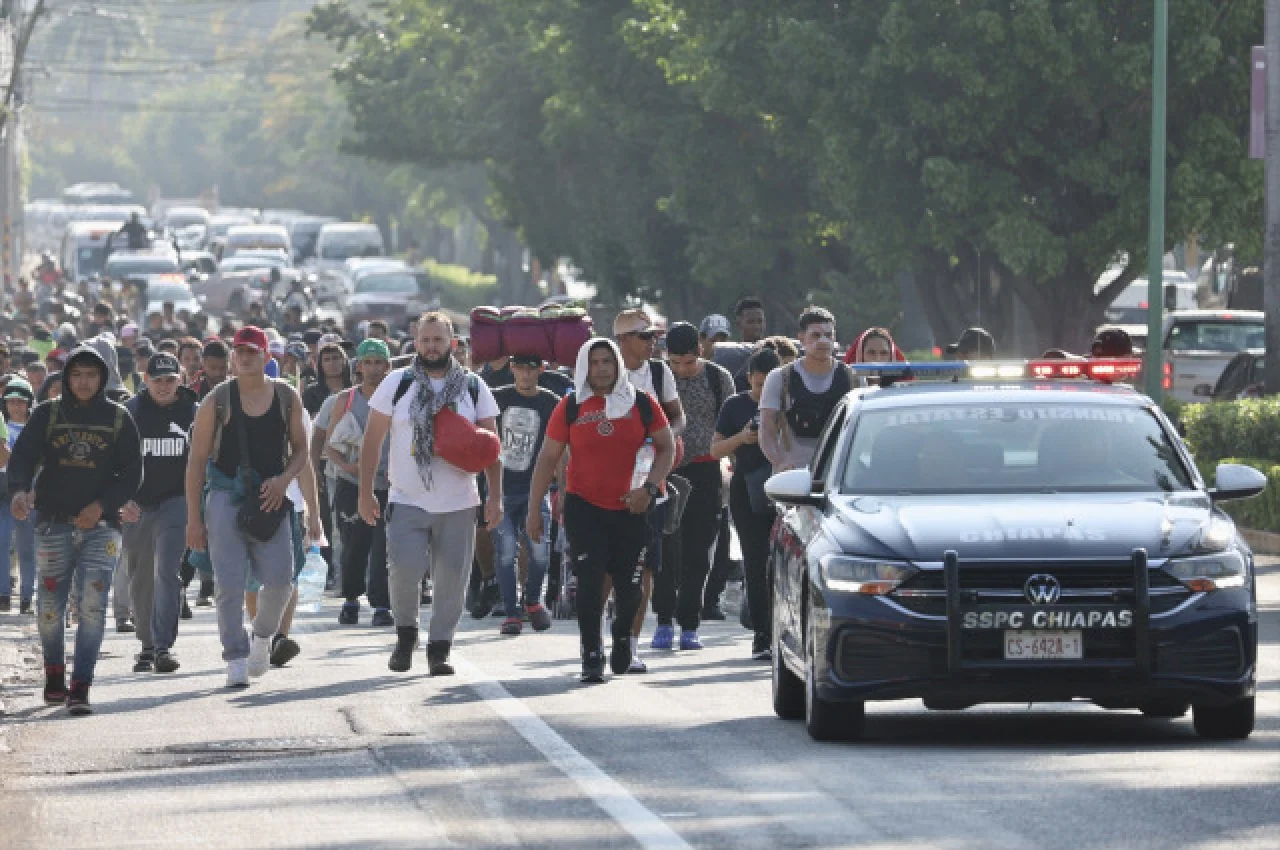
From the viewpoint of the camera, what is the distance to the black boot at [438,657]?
52.6 ft

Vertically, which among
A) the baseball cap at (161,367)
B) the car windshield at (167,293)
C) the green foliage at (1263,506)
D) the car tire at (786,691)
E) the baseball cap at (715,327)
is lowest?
the car windshield at (167,293)

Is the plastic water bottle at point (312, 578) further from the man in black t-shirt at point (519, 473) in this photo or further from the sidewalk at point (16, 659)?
the sidewalk at point (16, 659)

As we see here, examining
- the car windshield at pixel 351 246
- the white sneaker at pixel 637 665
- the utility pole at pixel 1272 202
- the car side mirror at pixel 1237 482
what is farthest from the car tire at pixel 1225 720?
the car windshield at pixel 351 246

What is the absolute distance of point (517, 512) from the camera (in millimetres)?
19047

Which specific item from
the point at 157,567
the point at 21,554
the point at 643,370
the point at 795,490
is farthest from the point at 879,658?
the point at 21,554

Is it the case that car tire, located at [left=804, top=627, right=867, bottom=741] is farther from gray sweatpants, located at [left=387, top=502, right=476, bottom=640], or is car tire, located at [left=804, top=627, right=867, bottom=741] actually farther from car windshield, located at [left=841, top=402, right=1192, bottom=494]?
gray sweatpants, located at [left=387, top=502, right=476, bottom=640]

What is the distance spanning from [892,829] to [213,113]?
589 ft

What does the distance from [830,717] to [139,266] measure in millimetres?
59982

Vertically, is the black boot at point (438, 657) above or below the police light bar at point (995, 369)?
below

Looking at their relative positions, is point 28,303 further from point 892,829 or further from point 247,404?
point 892,829

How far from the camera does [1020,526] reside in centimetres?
1228

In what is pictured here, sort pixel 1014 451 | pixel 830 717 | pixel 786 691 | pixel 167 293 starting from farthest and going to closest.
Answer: pixel 167 293, pixel 786 691, pixel 1014 451, pixel 830 717

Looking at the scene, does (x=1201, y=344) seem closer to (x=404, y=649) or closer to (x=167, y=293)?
(x=404, y=649)

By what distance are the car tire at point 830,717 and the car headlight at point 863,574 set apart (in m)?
0.40
